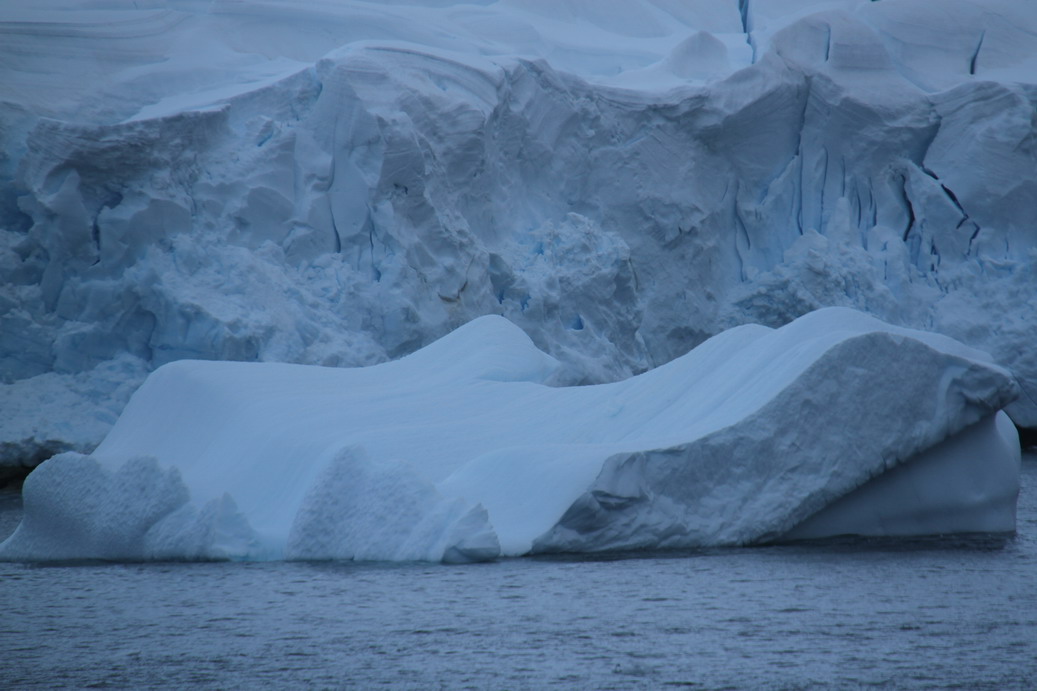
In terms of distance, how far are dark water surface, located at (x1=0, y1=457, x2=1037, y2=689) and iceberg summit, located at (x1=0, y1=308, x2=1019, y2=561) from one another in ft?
0.64


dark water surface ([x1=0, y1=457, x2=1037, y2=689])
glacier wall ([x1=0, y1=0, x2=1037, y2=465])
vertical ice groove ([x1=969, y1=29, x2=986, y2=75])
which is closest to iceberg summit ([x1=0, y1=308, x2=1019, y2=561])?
dark water surface ([x1=0, y1=457, x2=1037, y2=689])

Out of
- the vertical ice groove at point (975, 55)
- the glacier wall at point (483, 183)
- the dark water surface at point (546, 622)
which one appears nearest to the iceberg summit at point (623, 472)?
the dark water surface at point (546, 622)

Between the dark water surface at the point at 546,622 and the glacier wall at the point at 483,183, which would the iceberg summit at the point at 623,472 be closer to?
the dark water surface at the point at 546,622

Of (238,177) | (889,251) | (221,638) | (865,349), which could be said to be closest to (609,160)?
(889,251)

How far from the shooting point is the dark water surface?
152 inches

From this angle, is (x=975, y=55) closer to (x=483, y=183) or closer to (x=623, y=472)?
(x=483, y=183)

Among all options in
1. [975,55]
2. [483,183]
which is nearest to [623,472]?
[483,183]

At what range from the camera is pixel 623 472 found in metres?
5.71

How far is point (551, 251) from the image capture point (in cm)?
1180

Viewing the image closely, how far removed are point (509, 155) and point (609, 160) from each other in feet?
3.73

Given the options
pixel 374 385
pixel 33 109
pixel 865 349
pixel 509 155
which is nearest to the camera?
pixel 865 349

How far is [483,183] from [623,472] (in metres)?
6.44

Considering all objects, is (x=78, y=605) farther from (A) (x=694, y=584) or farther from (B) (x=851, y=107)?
(B) (x=851, y=107)

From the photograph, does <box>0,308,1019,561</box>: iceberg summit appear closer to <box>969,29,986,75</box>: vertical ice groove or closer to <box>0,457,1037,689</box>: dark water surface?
<box>0,457,1037,689</box>: dark water surface
